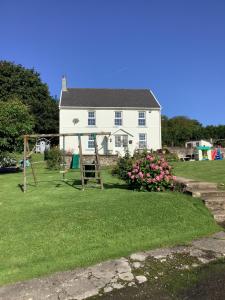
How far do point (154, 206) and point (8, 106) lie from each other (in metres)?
15.9

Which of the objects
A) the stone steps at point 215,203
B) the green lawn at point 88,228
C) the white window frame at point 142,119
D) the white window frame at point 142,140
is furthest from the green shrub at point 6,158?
the white window frame at point 142,119

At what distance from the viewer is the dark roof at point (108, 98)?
37.5 meters

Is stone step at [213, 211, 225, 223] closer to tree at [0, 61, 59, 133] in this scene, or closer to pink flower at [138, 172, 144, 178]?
pink flower at [138, 172, 144, 178]

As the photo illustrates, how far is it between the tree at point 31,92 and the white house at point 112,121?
Answer: 27.4 ft

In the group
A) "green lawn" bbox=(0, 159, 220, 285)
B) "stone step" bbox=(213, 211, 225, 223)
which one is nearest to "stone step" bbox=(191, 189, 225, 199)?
"green lawn" bbox=(0, 159, 220, 285)

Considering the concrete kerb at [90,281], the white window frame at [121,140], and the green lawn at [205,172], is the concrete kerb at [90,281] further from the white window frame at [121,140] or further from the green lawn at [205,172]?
the white window frame at [121,140]

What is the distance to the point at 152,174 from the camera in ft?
33.1

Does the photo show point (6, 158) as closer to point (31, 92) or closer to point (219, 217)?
point (219, 217)

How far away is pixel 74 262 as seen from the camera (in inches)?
216

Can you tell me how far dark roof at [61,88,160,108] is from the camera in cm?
3750

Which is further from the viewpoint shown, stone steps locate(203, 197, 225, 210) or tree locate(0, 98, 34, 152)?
tree locate(0, 98, 34, 152)

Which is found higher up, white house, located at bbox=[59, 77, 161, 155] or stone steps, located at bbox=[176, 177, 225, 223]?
white house, located at bbox=[59, 77, 161, 155]

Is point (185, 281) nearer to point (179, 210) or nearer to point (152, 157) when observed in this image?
point (179, 210)

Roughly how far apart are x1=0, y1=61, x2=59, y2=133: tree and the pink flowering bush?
118 feet
